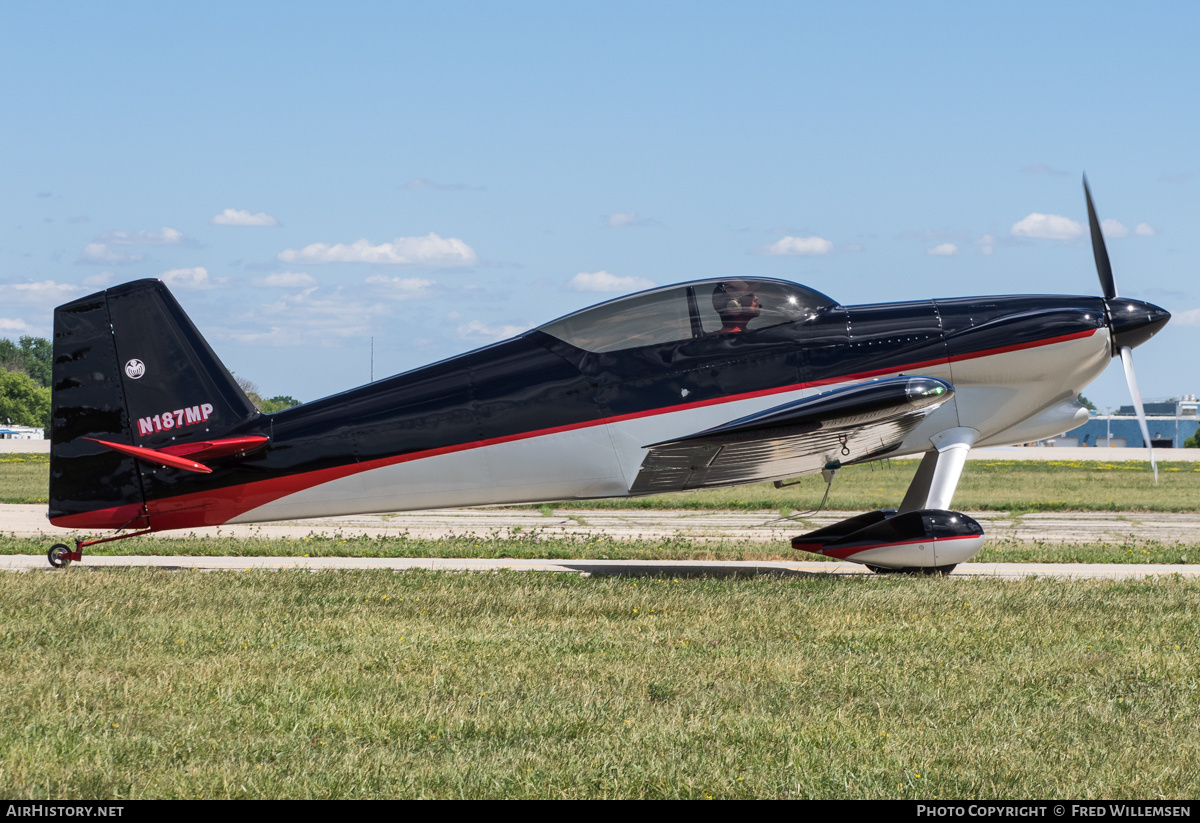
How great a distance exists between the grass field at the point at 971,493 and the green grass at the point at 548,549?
422 centimetres

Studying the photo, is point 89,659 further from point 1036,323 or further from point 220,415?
point 1036,323

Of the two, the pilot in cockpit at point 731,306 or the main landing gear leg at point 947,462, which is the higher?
the pilot in cockpit at point 731,306

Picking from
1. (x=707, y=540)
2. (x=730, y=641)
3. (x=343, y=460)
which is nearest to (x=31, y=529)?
(x=343, y=460)

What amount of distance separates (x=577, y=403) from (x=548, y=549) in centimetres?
401

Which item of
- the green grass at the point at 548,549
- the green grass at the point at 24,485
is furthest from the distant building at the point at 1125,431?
the green grass at the point at 548,549

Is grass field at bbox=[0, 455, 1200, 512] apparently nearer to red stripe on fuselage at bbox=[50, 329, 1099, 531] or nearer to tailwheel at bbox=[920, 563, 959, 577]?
red stripe on fuselage at bbox=[50, 329, 1099, 531]

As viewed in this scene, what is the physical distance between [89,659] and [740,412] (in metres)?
6.25

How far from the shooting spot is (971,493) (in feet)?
89.8

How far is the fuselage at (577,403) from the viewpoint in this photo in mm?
10625

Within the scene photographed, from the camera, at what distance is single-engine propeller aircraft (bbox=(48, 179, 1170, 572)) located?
1062 cm

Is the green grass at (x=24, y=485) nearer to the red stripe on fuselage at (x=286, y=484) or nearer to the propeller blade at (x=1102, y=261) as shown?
the red stripe on fuselage at (x=286, y=484)

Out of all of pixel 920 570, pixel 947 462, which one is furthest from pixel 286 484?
pixel 947 462

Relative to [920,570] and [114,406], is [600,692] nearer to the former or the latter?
[920,570]

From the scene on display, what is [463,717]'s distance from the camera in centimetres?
561
